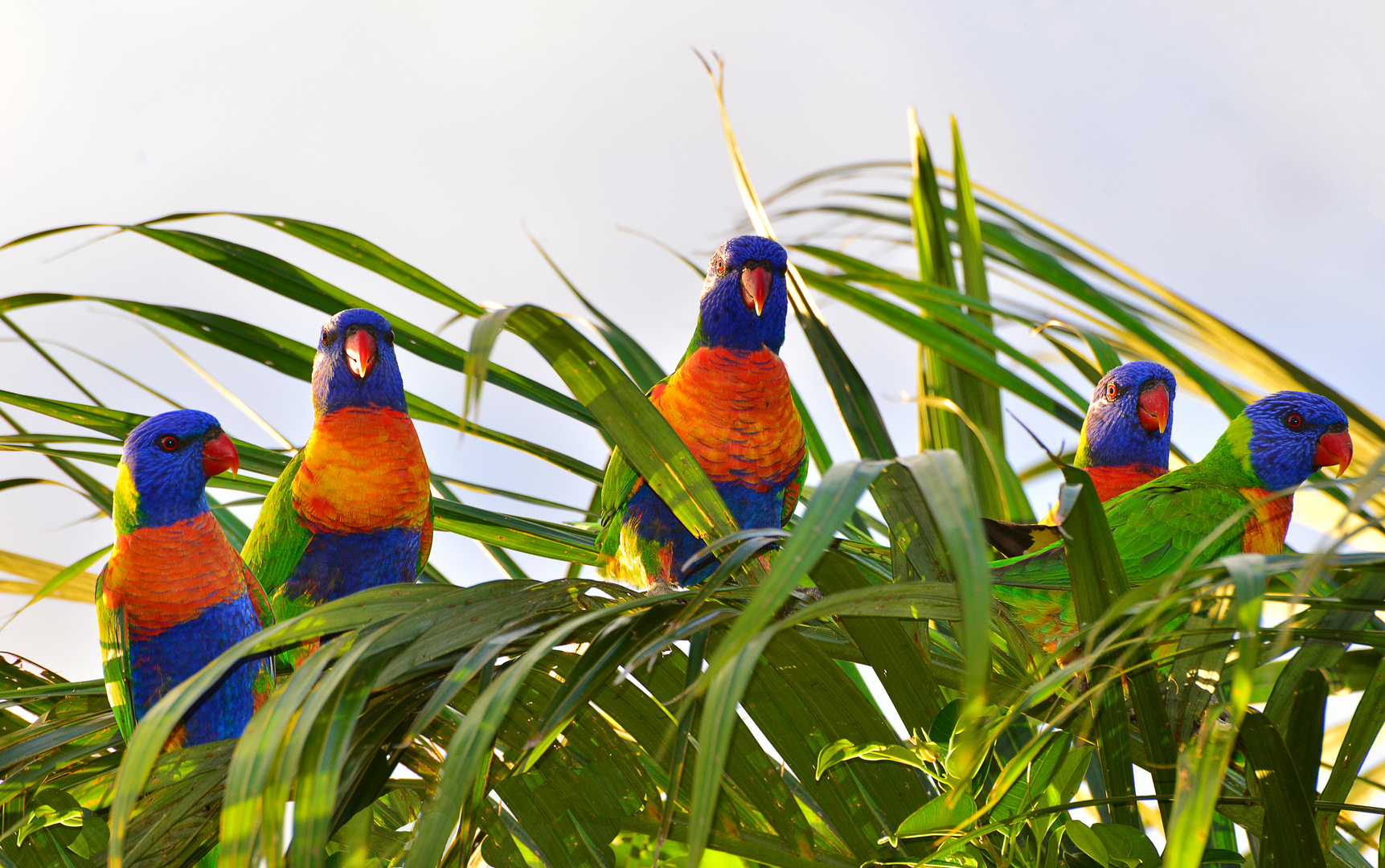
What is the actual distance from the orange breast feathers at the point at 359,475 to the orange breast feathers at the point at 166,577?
0.72ft

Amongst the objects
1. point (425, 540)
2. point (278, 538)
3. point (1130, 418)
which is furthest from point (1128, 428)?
point (278, 538)

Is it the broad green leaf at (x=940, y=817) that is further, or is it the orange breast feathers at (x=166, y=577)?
the orange breast feathers at (x=166, y=577)

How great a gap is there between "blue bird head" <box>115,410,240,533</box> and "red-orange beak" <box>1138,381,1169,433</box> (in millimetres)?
2129

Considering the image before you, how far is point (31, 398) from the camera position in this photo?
187 centimetres

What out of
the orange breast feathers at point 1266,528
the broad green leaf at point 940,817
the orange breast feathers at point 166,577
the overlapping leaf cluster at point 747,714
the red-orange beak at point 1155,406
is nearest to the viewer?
the overlapping leaf cluster at point 747,714

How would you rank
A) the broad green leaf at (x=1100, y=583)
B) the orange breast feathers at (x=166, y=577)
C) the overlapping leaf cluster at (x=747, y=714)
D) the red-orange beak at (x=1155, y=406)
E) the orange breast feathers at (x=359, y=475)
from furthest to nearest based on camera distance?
1. the red-orange beak at (x=1155, y=406)
2. the orange breast feathers at (x=359, y=475)
3. the orange breast feathers at (x=166, y=577)
4. the broad green leaf at (x=1100, y=583)
5. the overlapping leaf cluster at (x=747, y=714)

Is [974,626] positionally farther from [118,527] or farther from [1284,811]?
[118,527]

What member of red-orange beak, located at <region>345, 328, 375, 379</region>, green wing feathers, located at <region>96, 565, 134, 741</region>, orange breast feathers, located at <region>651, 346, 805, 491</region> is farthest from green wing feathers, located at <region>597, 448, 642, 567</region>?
green wing feathers, located at <region>96, 565, 134, 741</region>

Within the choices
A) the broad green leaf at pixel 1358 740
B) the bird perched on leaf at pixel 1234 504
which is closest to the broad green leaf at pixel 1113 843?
the broad green leaf at pixel 1358 740

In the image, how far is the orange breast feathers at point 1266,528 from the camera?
1912 millimetres

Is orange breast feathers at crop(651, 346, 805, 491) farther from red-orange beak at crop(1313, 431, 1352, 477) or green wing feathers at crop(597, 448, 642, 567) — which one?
red-orange beak at crop(1313, 431, 1352, 477)

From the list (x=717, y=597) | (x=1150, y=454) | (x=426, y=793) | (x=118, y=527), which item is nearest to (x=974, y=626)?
(x=717, y=597)

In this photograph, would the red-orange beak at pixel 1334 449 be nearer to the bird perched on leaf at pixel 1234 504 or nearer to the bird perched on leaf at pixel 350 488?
the bird perched on leaf at pixel 1234 504

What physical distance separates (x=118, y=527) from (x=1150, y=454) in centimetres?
236
